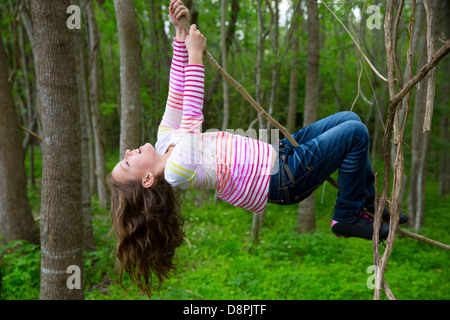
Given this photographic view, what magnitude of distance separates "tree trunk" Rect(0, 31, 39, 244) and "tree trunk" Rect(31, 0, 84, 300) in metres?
2.24

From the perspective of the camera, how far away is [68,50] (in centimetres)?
246

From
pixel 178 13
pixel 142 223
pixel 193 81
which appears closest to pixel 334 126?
pixel 193 81

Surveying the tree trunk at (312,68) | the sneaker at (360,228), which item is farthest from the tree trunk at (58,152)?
the tree trunk at (312,68)

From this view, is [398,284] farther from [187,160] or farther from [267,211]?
[187,160]

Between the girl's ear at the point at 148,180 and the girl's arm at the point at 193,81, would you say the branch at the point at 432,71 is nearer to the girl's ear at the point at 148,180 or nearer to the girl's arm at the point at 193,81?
the girl's arm at the point at 193,81

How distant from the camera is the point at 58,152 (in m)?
2.49

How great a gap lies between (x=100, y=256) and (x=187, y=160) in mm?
3425

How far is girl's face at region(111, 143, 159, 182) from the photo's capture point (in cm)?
187

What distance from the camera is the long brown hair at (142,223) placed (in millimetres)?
1875

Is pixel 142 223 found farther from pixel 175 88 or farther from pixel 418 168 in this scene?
pixel 418 168

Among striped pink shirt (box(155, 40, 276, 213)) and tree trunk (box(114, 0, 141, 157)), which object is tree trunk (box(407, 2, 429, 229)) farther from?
striped pink shirt (box(155, 40, 276, 213))

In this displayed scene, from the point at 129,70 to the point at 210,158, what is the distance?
235 centimetres

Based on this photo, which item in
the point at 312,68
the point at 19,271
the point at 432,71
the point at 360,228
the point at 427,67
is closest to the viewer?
the point at 427,67
